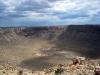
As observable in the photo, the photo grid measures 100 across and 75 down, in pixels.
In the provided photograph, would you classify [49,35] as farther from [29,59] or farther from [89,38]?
[29,59]

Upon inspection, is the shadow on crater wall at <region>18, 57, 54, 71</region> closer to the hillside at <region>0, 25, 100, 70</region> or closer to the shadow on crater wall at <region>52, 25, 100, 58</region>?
the hillside at <region>0, 25, 100, 70</region>

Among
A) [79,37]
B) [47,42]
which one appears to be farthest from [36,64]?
[79,37]

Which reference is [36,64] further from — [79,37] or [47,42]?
[79,37]

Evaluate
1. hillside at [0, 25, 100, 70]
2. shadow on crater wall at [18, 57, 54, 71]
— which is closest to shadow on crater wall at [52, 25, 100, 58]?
hillside at [0, 25, 100, 70]

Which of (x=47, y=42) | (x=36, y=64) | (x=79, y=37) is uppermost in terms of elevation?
(x=79, y=37)

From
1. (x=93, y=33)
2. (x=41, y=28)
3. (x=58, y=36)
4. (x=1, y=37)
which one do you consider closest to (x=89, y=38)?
(x=93, y=33)

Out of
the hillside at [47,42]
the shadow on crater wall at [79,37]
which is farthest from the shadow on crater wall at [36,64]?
the shadow on crater wall at [79,37]

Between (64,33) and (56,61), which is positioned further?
(64,33)

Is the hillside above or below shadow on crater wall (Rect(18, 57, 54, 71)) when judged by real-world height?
above
